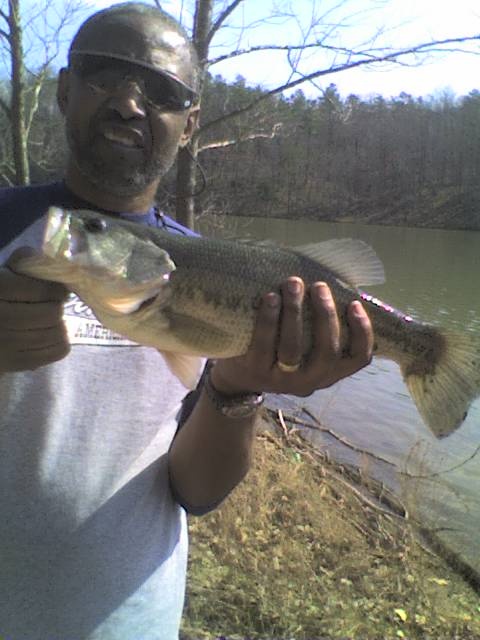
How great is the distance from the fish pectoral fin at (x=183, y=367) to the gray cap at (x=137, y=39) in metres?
1.30

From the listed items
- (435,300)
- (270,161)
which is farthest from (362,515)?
(270,161)

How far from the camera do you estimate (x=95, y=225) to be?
7.24ft

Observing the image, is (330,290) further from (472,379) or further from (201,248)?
(472,379)

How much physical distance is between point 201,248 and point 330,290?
0.52 metres

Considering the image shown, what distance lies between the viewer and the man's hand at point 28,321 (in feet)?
6.07

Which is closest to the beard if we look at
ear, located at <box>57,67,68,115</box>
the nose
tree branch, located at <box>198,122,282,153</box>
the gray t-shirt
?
the nose

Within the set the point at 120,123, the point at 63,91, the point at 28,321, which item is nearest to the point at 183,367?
the point at 28,321

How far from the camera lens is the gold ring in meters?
2.31

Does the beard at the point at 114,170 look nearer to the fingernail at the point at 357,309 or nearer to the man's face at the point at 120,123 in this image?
the man's face at the point at 120,123

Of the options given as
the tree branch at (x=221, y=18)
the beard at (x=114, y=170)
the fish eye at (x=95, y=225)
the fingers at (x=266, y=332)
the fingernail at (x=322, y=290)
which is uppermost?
the tree branch at (x=221, y=18)

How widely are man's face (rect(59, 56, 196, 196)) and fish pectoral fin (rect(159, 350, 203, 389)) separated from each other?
795 millimetres

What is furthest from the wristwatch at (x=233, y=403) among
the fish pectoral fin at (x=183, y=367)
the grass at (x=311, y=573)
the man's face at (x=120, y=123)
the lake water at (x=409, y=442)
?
the grass at (x=311, y=573)

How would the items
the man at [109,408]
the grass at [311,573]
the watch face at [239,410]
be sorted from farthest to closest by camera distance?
the grass at [311,573] → the watch face at [239,410] → the man at [109,408]

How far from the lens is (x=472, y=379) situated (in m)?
2.62
